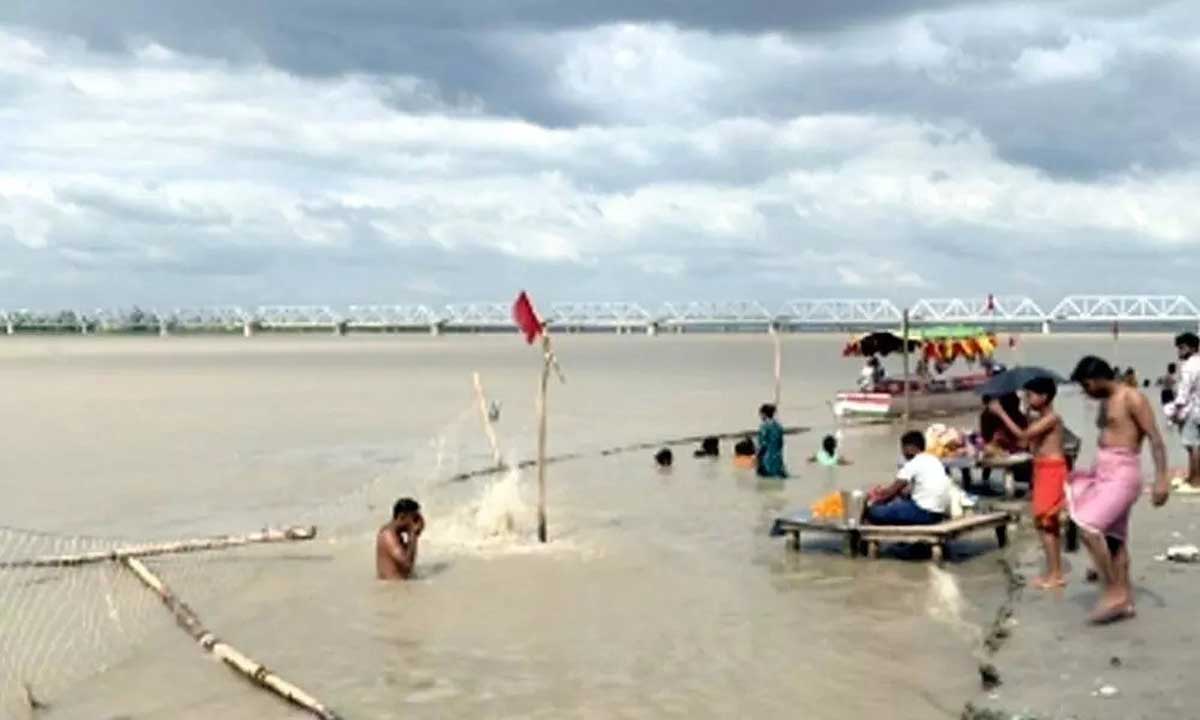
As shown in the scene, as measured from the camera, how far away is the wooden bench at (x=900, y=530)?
471 inches

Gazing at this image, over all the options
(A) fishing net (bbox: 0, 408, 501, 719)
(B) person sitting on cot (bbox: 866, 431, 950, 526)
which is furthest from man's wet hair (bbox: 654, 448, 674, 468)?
(B) person sitting on cot (bbox: 866, 431, 950, 526)

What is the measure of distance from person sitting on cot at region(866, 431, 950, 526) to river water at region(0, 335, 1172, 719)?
43 centimetres

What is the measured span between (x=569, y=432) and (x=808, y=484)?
10650 millimetres

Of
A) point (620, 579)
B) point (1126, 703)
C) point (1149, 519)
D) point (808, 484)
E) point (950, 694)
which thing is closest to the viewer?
point (1126, 703)

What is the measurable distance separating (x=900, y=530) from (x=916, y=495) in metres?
0.43

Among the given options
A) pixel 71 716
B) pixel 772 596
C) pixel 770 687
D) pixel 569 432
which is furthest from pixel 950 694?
pixel 569 432

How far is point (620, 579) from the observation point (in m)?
12.3

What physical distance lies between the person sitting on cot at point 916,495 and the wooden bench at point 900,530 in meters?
0.12

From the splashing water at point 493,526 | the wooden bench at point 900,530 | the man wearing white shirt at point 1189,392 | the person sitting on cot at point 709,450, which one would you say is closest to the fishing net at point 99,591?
the splashing water at point 493,526

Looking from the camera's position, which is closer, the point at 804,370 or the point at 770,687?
the point at 770,687

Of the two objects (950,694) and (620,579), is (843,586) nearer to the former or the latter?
(620,579)

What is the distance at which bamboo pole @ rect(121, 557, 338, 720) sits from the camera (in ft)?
27.4

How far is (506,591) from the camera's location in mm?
11758

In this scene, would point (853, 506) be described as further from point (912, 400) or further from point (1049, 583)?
point (912, 400)
